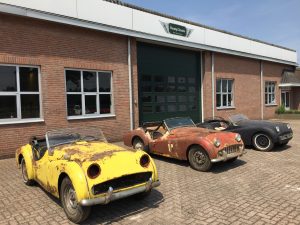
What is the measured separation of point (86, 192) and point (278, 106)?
909 inches

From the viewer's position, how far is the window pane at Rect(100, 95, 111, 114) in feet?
39.2

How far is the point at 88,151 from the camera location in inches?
196

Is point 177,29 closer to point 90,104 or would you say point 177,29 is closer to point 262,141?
point 90,104

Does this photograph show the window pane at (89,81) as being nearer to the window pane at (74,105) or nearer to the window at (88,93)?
the window at (88,93)

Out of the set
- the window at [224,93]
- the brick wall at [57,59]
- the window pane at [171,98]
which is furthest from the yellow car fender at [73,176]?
the window at [224,93]

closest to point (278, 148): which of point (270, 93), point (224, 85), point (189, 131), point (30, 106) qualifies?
point (189, 131)

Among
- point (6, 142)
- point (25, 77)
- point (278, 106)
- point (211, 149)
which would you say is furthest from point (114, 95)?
point (278, 106)

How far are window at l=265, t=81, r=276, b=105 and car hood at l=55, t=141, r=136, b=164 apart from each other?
66.0ft

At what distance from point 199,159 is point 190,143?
450mm

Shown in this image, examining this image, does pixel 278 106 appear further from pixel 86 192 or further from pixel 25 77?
pixel 86 192

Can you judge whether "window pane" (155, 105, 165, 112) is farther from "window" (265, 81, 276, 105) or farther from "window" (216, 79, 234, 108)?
"window" (265, 81, 276, 105)

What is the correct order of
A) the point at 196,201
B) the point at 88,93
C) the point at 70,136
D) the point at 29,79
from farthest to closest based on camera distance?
the point at 88,93, the point at 29,79, the point at 70,136, the point at 196,201

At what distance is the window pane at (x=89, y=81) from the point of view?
11.4 meters

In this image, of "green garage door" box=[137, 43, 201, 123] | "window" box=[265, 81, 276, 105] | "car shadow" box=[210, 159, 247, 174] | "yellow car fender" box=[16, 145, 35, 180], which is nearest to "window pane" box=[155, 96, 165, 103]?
"green garage door" box=[137, 43, 201, 123]
